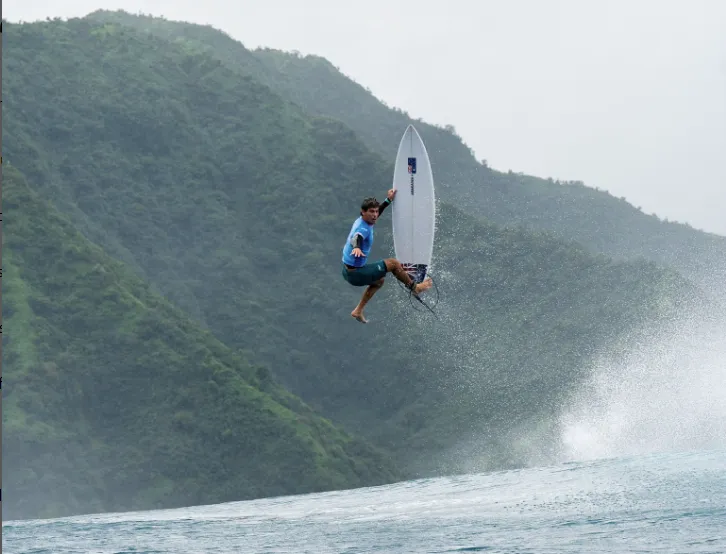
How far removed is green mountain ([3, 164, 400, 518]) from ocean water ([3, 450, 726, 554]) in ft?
67.9

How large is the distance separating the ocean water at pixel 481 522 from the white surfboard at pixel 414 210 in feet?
14.5

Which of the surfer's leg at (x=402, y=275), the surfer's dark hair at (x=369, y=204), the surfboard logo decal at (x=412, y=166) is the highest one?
the surfboard logo decal at (x=412, y=166)

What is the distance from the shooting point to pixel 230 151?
265 feet

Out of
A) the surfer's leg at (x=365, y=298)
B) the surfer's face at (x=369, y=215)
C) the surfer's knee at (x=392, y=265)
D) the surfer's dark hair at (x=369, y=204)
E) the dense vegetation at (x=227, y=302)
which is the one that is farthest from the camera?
the dense vegetation at (x=227, y=302)

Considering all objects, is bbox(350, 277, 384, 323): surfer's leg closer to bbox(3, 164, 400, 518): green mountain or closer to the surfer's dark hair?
the surfer's dark hair

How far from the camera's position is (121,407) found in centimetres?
5238

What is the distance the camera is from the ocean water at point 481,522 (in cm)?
1662

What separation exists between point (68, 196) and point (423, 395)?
934 inches

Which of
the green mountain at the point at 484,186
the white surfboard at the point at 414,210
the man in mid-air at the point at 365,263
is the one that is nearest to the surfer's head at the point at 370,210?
the man in mid-air at the point at 365,263

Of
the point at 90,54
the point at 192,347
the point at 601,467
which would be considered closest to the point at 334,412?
the point at 192,347

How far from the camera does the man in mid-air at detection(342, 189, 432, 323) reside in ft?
53.0

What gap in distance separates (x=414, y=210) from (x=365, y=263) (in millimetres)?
2189

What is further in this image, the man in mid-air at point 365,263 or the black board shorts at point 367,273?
the black board shorts at point 367,273

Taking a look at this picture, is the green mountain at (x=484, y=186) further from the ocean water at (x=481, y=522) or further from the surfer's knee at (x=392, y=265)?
the surfer's knee at (x=392, y=265)
